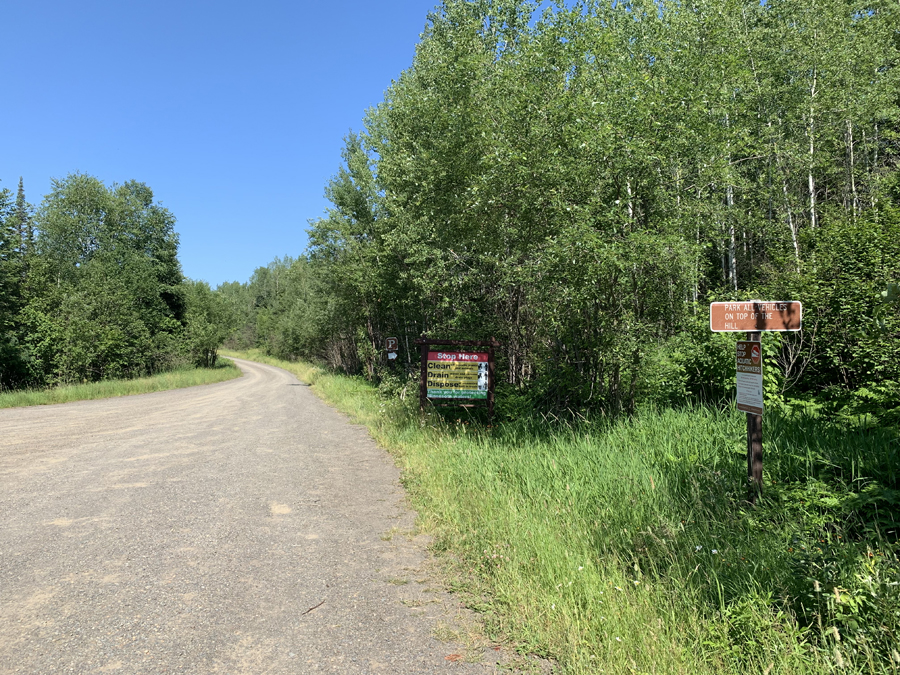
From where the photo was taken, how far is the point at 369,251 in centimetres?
1944

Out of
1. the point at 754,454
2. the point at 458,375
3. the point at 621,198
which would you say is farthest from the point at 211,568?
the point at 621,198

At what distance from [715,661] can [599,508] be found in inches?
75.9

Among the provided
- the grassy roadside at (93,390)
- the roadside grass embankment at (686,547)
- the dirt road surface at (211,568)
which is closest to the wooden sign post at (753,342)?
the roadside grass embankment at (686,547)

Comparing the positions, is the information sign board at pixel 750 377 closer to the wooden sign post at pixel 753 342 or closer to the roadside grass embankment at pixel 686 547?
the wooden sign post at pixel 753 342

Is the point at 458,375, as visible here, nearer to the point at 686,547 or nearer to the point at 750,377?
the point at 750,377

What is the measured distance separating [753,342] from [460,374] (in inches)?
239

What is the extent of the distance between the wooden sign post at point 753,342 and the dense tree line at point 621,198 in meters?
0.66

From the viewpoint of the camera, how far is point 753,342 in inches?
152

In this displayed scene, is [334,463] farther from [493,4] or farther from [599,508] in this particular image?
[493,4]

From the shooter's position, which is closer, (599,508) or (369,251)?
(599,508)

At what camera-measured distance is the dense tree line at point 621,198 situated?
6746 millimetres

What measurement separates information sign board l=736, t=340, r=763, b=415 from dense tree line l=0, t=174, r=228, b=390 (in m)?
29.3

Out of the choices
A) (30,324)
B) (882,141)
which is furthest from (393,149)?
(30,324)

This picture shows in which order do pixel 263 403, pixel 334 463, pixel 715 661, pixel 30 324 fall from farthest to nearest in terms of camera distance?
pixel 30 324, pixel 263 403, pixel 334 463, pixel 715 661
